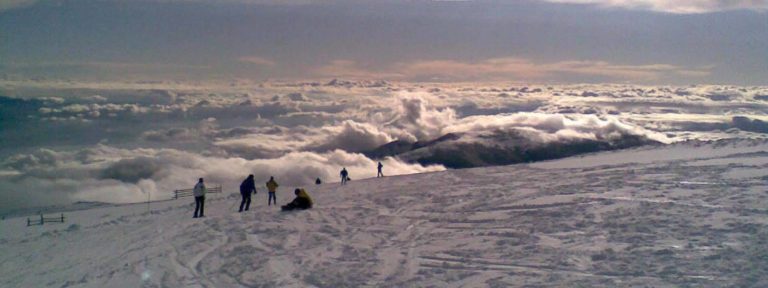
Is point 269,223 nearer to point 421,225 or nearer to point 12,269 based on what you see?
point 421,225

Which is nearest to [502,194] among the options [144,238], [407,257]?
[407,257]

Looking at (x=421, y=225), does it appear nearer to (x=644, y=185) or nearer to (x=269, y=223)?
(x=269, y=223)

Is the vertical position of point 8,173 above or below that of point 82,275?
below

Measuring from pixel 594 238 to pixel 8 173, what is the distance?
721ft

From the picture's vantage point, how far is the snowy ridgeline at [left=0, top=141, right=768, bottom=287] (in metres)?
13.2

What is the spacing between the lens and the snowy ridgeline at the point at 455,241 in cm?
1324

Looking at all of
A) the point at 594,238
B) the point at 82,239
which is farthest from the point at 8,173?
the point at 594,238

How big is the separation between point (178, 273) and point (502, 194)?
1511cm

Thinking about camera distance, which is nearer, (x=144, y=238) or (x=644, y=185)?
(x=144, y=238)

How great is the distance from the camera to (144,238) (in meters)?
20.8

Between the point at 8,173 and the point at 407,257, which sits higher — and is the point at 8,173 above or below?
below

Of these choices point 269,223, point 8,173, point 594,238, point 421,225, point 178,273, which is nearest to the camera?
point 178,273

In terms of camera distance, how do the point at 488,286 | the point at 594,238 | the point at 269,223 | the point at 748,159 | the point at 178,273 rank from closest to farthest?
the point at 488,286, the point at 178,273, the point at 594,238, the point at 269,223, the point at 748,159

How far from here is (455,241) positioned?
1716 centimetres
